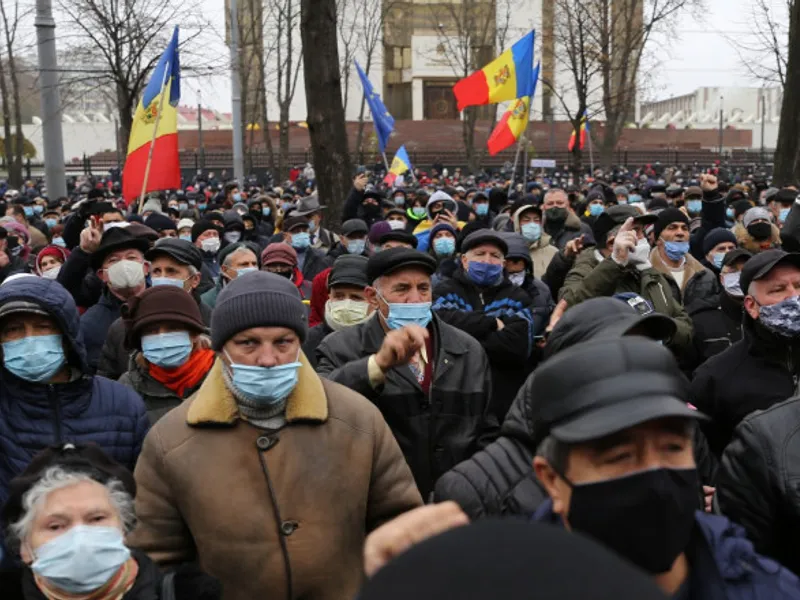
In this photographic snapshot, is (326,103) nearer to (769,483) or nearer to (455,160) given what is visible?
(769,483)

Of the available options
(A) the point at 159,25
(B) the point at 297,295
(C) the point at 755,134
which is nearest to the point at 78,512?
(B) the point at 297,295

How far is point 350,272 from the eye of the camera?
570 centimetres

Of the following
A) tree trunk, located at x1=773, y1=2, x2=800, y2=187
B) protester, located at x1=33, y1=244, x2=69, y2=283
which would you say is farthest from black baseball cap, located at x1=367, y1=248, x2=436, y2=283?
tree trunk, located at x1=773, y1=2, x2=800, y2=187

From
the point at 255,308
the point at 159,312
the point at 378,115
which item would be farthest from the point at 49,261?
the point at 378,115

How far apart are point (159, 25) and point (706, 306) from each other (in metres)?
14.8

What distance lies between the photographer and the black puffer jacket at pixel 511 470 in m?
2.58

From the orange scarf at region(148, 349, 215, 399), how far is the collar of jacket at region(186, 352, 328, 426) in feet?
4.02

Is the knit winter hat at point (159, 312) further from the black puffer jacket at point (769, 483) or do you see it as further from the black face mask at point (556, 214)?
the black face mask at point (556, 214)

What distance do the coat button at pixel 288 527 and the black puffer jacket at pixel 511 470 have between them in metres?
0.43

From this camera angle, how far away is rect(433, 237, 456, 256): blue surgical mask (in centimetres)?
823

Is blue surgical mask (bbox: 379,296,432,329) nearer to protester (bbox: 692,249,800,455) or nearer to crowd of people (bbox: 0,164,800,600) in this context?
crowd of people (bbox: 0,164,800,600)

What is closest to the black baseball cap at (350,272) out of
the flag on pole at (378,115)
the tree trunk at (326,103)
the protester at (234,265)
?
the protester at (234,265)

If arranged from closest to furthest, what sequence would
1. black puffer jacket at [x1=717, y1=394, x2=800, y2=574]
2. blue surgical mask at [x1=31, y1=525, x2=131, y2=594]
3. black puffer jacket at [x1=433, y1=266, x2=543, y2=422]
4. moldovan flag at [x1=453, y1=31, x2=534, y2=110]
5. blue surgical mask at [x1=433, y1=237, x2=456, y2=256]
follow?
1. blue surgical mask at [x1=31, y1=525, x2=131, y2=594]
2. black puffer jacket at [x1=717, y1=394, x2=800, y2=574]
3. black puffer jacket at [x1=433, y1=266, x2=543, y2=422]
4. blue surgical mask at [x1=433, y1=237, x2=456, y2=256]
5. moldovan flag at [x1=453, y1=31, x2=534, y2=110]

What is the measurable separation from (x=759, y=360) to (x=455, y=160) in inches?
1875
